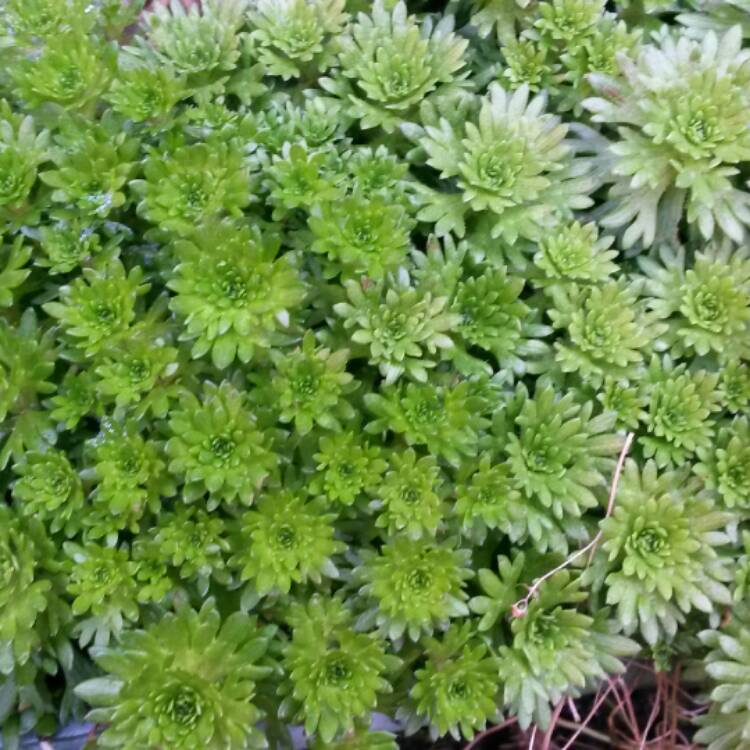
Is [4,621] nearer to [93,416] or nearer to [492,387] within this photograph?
[93,416]

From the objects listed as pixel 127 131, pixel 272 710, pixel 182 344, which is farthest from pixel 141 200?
pixel 272 710

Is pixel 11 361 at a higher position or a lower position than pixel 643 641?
higher

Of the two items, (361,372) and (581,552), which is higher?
(361,372)
